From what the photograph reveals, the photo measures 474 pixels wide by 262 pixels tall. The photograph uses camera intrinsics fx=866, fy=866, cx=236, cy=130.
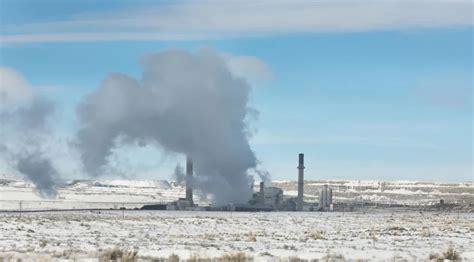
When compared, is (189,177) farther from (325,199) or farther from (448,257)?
(448,257)

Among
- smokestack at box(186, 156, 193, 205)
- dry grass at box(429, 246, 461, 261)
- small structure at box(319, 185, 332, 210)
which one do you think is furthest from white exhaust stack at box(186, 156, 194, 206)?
dry grass at box(429, 246, 461, 261)

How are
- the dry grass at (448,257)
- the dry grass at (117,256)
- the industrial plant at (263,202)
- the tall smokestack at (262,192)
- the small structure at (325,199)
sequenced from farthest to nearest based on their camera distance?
the small structure at (325,199)
the tall smokestack at (262,192)
the industrial plant at (263,202)
the dry grass at (448,257)
the dry grass at (117,256)

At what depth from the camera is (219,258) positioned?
73.4 ft

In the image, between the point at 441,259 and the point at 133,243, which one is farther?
the point at 133,243

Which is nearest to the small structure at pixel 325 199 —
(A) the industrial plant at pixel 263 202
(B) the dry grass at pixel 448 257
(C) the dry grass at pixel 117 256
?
(A) the industrial plant at pixel 263 202

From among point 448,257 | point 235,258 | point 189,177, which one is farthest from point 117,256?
point 189,177

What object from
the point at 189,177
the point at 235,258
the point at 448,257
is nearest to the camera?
the point at 235,258

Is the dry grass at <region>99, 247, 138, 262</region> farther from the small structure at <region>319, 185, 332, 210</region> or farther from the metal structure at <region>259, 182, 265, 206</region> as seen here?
the small structure at <region>319, 185, 332, 210</region>

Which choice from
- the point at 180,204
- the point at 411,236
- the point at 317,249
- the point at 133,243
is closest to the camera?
the point at 317,249

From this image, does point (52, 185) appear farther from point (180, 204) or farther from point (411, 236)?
point (411, 236)

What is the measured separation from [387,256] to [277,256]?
11.3 ft

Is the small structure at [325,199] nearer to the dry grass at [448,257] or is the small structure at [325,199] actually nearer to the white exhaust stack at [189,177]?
the white exhaust stack at [189,177]

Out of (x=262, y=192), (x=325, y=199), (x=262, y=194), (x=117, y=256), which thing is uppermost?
(x=262, y=192)

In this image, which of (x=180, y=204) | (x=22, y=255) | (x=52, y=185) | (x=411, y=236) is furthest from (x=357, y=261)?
(x=52, y=185)
